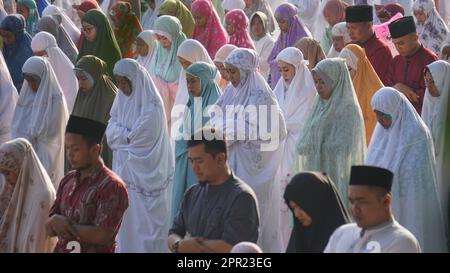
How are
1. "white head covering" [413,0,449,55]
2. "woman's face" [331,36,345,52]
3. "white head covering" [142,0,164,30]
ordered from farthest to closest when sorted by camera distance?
"white head covering" [142,0,164,30] → "white head covering" [413,0,449,55] → "woman's face" [331,36,345,52]

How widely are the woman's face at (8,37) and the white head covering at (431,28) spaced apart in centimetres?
426

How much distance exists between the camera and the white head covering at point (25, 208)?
9.17 m

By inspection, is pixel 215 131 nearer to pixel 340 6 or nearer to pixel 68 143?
pixel 68 143

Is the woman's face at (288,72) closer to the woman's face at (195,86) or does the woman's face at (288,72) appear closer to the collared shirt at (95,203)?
the woman's face at (195,86)

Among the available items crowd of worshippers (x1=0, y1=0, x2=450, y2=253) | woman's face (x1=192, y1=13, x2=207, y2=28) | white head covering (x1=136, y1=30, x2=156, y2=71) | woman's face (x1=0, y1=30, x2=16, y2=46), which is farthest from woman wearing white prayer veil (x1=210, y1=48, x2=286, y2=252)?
woman's face (x1=192, y1=13, x2=207, y2=28)

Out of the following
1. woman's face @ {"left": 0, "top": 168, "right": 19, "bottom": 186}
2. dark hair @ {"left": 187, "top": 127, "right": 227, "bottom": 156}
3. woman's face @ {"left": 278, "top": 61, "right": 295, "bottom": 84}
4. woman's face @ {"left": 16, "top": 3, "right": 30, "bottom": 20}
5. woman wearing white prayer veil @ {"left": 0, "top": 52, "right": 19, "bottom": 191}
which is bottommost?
woman's face @ {"left": 0, "top": 168, "right": 19, "bottom": 186}

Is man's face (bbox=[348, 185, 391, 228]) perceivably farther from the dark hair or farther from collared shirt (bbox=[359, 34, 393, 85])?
collared shirt (bbox=[359, 34, 393, 85])

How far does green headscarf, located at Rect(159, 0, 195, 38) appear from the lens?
54.4 feet

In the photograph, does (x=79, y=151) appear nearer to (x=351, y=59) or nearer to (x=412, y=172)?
(x=412, y=172)

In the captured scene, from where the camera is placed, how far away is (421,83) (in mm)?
13031

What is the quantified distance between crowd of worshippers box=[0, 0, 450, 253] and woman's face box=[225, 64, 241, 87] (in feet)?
0.04

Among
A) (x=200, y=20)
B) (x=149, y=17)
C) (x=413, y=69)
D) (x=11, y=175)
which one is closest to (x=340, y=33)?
(x=200, y=20)

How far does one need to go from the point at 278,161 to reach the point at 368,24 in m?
2.85

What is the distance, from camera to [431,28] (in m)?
16.5
